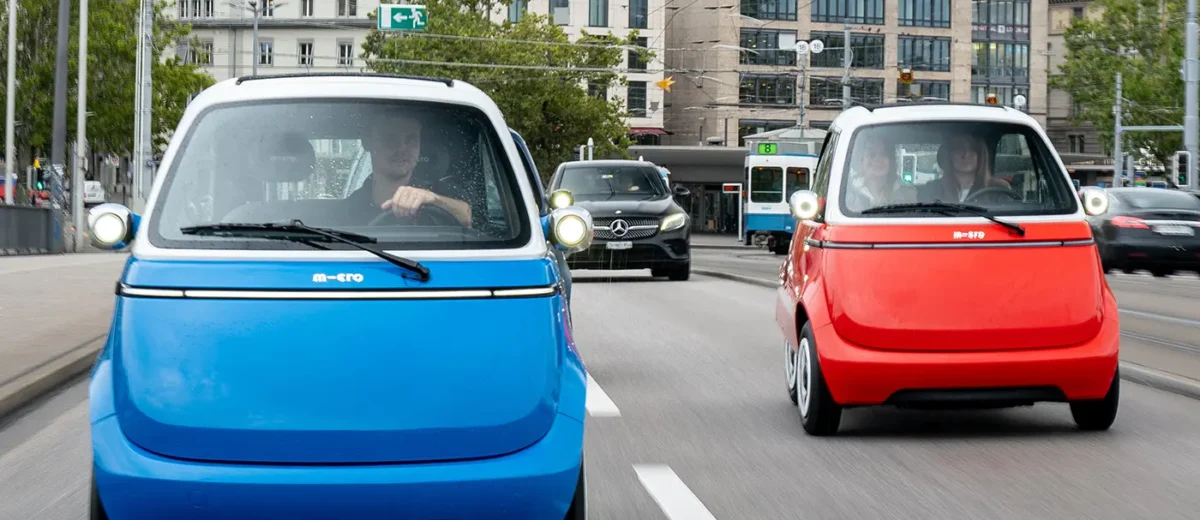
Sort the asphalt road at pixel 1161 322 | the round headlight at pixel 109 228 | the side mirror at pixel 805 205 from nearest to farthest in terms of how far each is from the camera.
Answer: the round headlight at pixel 109 228 → the side mirror at pixel 805 205 → the asphalt road at pixel 1161 322

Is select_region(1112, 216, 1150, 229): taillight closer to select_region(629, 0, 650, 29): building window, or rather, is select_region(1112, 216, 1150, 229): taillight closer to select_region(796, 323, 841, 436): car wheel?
select_region(796, 323, 841, 436): car wheel

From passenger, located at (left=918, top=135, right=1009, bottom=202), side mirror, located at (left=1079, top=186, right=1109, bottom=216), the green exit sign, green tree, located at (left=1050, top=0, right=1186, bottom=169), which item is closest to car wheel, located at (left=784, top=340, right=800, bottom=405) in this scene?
passenger, located at (left=918, top=135, right=1009, bottom=202)

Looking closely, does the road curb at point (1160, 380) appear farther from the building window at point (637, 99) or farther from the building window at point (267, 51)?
the building window at point (267, 51)

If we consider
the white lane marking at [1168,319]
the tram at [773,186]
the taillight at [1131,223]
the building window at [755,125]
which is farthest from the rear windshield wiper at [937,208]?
the building window at [755,125]

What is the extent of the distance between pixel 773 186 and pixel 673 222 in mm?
26778

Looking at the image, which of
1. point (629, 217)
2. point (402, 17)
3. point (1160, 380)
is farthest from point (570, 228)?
point (402, 17)

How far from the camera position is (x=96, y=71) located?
2422 inches

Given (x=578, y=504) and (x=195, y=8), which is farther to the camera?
(x=195, y=8)

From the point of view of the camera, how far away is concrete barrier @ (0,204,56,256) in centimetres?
3384

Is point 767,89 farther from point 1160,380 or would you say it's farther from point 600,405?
point 600,405

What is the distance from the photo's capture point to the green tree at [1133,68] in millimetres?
85125

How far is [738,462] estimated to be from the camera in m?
7.00

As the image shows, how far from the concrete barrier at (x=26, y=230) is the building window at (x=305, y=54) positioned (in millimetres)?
58462

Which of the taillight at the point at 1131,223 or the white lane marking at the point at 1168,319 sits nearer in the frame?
the white lane marking at the point at 1168,319
